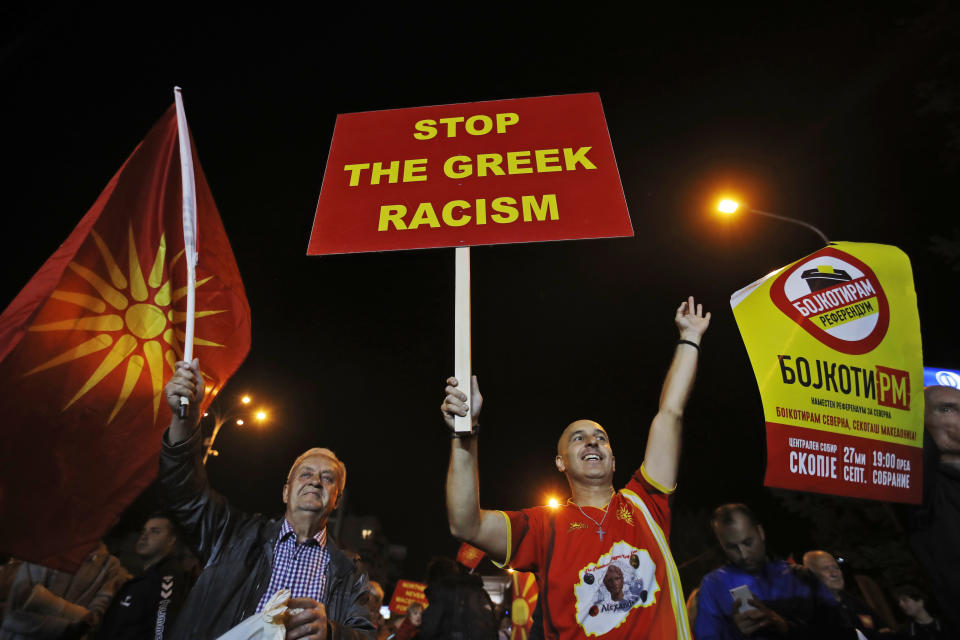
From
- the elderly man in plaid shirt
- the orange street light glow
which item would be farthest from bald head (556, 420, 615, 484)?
the orange street light glow

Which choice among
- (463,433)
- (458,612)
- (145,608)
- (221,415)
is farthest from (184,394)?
(221,415)

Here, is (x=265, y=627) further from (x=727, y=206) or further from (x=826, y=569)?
(x=727, y=206)

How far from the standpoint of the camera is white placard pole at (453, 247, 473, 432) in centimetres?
299

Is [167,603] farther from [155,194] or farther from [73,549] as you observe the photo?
[155,194]

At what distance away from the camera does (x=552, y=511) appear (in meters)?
3.64

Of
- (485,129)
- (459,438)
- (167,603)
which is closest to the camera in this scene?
(459,438)

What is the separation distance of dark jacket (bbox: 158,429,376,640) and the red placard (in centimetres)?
146

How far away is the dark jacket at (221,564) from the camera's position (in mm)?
3047

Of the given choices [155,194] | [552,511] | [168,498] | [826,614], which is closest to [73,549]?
[168,498]

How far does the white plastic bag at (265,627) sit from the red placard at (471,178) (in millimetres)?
1968

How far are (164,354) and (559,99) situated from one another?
10.5ft

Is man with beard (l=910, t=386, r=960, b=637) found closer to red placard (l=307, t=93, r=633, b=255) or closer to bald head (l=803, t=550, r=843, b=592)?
bald head (l=803, t=550, r=843, b=592)

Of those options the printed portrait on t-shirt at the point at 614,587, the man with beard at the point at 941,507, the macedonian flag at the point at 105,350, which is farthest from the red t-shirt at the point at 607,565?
the macedonian flag at the point at 105,350

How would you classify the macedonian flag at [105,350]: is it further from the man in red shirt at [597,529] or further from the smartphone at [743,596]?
the smartphone at [743,596]
